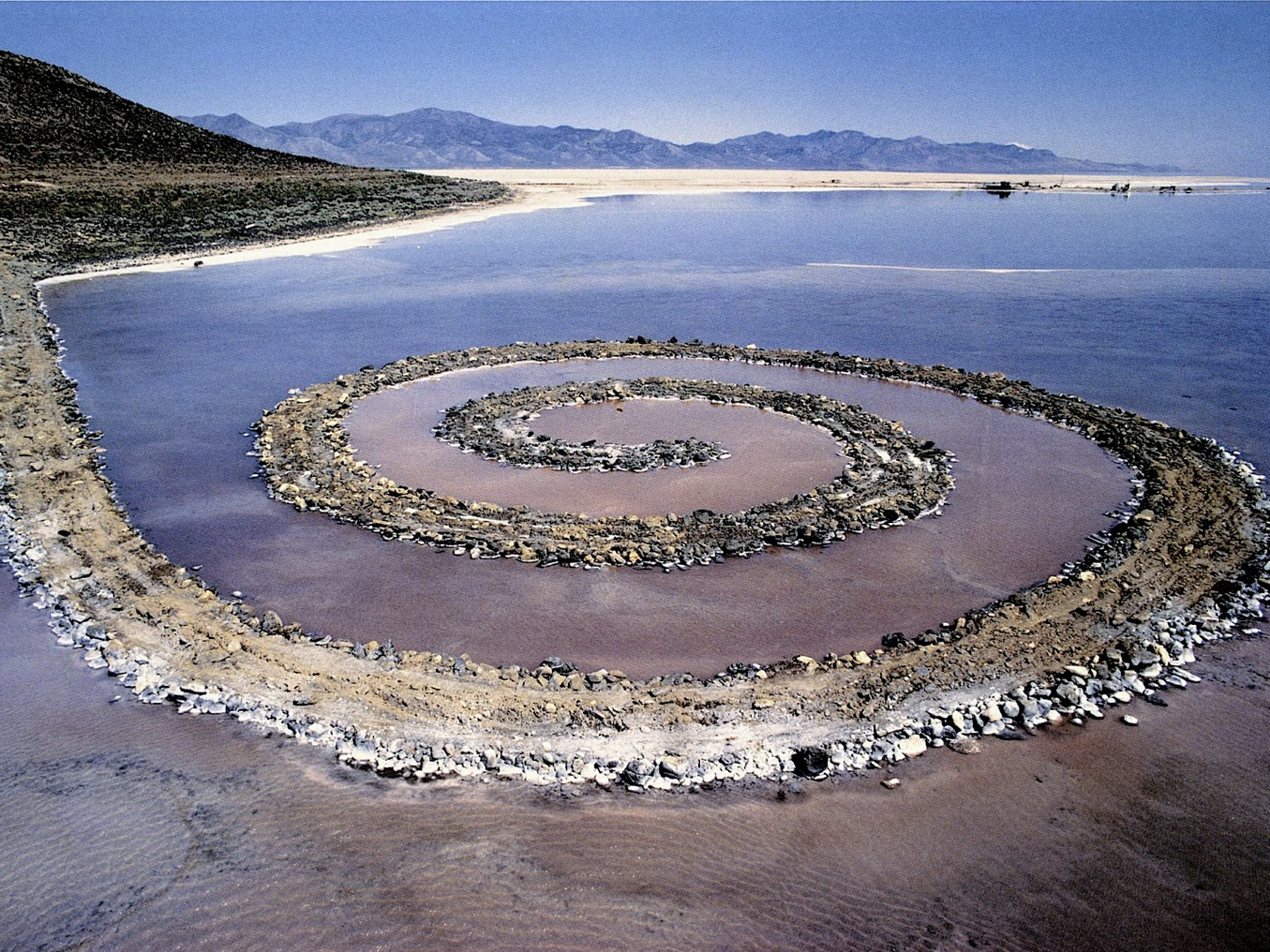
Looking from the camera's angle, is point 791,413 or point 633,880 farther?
point 791,413

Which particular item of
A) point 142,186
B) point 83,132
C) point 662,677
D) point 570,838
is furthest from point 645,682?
point 83,132

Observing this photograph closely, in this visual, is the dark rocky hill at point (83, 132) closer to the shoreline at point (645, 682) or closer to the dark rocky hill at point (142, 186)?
the dark rocky hill at point (142, 186)

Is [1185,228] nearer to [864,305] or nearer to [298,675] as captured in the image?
[864,305]

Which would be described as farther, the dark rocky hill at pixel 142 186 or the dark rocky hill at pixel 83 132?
the dark rocky hill at pixel 83 132

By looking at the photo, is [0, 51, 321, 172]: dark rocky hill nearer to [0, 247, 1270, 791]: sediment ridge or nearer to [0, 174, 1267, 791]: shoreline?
[0, 174, 1267, 791]: shoreline

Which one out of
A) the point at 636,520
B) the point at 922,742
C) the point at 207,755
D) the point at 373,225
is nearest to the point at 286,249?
the point at 373,225

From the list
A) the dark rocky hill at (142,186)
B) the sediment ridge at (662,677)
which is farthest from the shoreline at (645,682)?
the dark rocky hill at (142,186)

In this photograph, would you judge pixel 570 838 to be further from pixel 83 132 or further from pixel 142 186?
pixel 83 132
